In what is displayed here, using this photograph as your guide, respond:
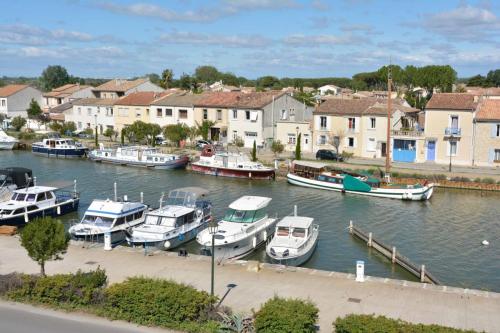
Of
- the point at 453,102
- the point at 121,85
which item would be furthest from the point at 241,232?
the point at 121,85

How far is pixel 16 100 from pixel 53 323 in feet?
256

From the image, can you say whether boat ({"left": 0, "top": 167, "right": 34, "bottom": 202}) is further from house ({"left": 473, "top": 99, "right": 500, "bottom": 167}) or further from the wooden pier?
house ({"left": 473, "top": 99, "right": 500, "bottom": 167})

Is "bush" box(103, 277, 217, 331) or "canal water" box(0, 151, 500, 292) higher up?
"bush" box(103, 277, 217, 331)

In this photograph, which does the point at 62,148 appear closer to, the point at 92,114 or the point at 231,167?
the point at 92,114

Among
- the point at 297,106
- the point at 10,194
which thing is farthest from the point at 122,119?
the point at 10,194

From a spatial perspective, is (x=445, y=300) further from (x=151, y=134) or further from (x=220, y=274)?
(x=151, y=134)

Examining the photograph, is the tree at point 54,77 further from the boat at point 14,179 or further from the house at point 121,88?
the boat at point 14,179

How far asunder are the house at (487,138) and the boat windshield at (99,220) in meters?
32.6

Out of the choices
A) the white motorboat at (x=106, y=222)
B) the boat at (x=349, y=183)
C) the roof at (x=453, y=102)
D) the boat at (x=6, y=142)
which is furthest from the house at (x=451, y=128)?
the boat at (x=6, y=142)

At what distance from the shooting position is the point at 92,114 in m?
75.1

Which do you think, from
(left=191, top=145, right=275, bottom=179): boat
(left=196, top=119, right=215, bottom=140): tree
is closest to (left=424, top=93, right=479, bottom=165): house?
(left=191, top=145, right=275, bottom=179): boat

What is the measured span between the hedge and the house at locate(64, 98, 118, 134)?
202 ft

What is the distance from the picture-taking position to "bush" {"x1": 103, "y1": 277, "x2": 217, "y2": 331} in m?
16.0

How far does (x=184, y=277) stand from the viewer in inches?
843
